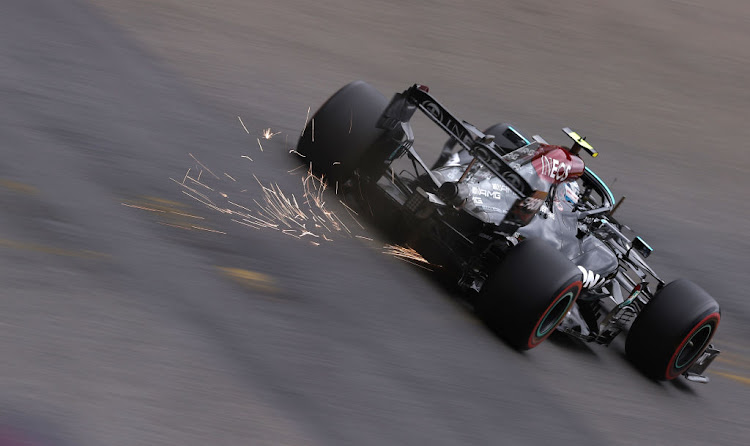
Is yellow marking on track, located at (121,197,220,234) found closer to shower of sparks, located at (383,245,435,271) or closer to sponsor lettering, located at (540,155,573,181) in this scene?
shower of sparks, located at (383,245,435,271)

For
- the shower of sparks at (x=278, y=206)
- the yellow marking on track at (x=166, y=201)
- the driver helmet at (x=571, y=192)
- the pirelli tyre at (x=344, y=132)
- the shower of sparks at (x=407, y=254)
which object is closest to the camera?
the yellow marking on track at (x=166, y=201)

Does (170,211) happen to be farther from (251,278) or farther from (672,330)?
→ (672,330)

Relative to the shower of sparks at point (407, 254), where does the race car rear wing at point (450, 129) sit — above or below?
above

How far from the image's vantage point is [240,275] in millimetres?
6004

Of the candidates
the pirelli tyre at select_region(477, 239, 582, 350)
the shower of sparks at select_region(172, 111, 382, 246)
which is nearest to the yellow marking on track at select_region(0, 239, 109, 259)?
the shower of sparks at select_region(172, 111, 382, 246)

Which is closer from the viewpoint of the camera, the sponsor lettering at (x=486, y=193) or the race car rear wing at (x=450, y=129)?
the race car rear wing at (x=450, y=129)

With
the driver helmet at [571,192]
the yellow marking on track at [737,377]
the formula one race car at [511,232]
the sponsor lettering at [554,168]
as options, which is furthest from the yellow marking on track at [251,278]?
the yellow marking on track at [737,377]

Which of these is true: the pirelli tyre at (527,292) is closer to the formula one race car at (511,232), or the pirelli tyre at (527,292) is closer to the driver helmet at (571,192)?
the formula one race car at (511,232)

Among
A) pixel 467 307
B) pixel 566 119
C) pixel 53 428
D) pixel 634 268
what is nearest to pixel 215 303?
pixel 53 428

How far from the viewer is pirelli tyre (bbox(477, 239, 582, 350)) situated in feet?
20.4

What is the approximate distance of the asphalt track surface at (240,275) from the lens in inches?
187

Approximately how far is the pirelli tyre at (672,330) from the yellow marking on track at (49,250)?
4.29m

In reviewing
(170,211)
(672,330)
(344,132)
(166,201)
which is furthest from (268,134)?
(672,330)

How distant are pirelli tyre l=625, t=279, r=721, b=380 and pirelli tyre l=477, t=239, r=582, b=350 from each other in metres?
1.06
